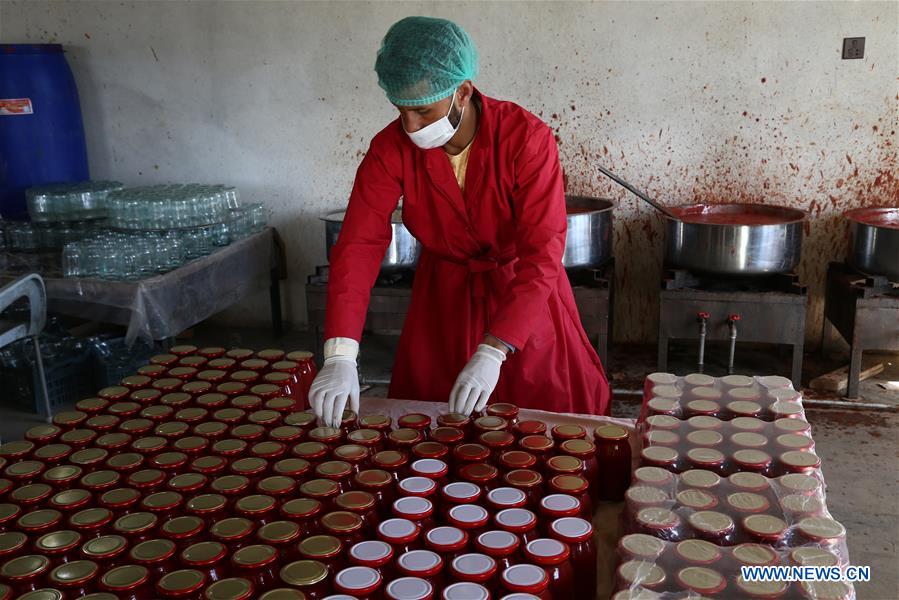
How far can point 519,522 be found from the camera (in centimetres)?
123

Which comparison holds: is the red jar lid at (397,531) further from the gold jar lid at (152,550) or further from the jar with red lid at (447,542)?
the gold jar lid at (152,550)

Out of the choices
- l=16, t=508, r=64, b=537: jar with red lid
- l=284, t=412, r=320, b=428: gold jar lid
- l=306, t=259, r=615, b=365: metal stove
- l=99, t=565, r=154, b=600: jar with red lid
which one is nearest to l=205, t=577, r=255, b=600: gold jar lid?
l=99, t=565, r=154, b=600: jar with red lid

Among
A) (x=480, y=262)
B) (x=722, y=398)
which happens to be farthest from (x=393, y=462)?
(x=480, y=262)

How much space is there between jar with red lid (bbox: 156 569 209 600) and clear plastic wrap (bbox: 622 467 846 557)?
0.67 metres

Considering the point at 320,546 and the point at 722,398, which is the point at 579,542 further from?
the point at 722,398

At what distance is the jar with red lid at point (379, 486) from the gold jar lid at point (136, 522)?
34 cm

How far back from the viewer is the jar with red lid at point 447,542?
1168 mm

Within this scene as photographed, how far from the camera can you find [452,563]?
1135mm

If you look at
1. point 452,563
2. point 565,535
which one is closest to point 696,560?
point 565,535

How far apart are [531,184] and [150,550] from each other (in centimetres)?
126

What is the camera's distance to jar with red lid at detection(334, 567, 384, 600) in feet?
3.53

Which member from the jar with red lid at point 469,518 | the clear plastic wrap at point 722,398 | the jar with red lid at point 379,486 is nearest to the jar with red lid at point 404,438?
the jar with red lid at point 379,486

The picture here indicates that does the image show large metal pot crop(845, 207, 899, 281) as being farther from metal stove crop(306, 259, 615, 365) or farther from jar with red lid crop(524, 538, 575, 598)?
jar with red lid crop(524, 538, 575, 598)

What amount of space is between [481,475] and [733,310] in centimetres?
269
